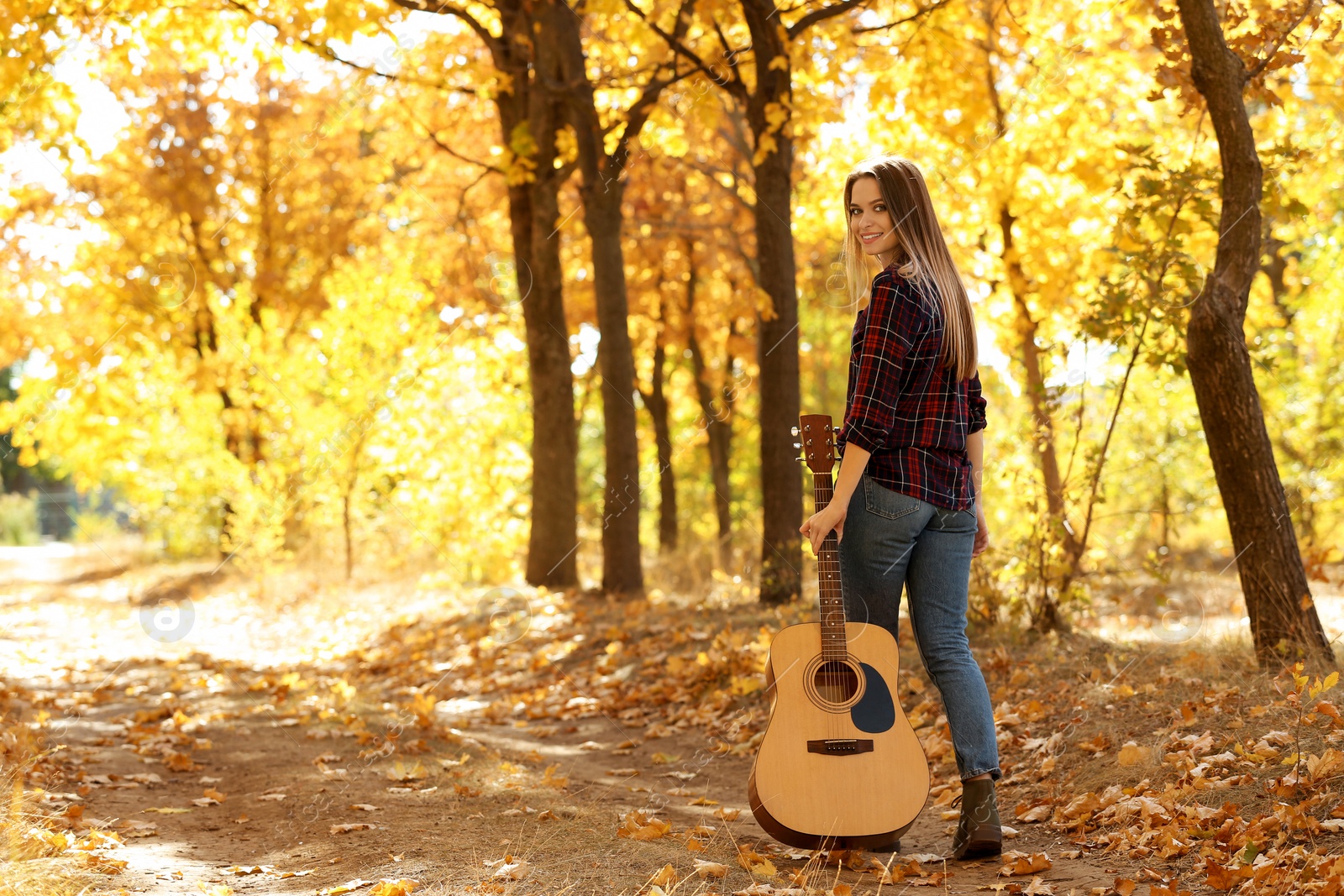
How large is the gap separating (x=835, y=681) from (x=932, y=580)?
42cm

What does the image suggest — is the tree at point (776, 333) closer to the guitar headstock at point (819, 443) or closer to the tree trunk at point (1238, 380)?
the tree trunk at point (1238, 380)

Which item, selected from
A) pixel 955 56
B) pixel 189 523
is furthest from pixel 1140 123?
pixel 189 523

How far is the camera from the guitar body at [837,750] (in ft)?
10.6

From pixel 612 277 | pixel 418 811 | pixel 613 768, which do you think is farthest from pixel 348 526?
pixel 418 811

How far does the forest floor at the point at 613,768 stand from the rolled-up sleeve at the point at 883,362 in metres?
1.22

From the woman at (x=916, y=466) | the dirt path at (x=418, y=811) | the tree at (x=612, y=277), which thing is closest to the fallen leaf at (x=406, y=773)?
the dirt path at (x=418, y=811)

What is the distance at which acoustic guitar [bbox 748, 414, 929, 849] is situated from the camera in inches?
127

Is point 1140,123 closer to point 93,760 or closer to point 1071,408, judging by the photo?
point 1071,408

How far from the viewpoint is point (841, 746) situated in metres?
3.25

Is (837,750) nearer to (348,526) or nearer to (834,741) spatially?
(834,741)

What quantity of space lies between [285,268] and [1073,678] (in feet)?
45.8

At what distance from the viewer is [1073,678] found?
5133mm

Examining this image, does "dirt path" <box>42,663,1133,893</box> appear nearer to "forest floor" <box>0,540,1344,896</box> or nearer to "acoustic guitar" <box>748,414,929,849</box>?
"forest floor" <box>0,540,1344,896</box>

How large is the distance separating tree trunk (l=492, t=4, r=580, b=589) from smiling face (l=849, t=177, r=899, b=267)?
21.6ft
